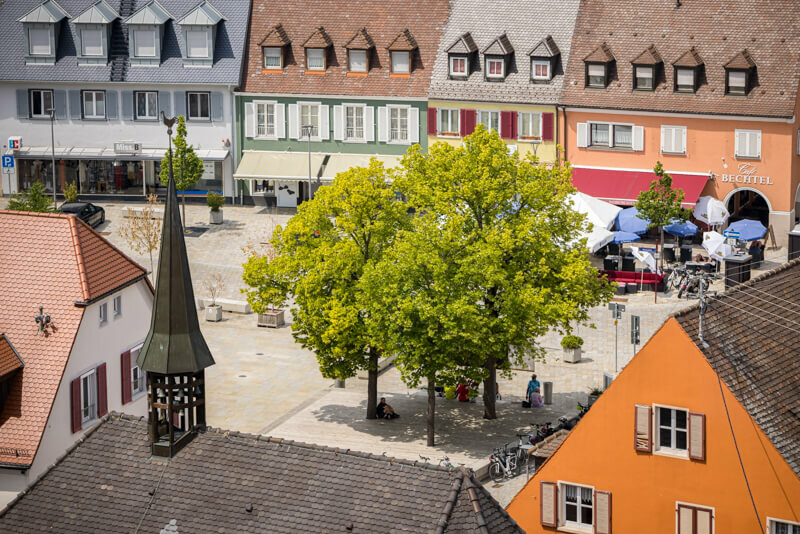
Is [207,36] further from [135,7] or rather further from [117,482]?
[117,482]

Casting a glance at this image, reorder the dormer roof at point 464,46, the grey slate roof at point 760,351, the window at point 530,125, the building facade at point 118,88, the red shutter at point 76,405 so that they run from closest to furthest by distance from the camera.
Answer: the grey slate roof at point 760,351 → the red shutter at point 76,405 → the window at point 530,125 → the dormer roof at point 464,46 → the building facade at point 118,88

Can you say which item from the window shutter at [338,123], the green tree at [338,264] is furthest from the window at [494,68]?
the green tree at [338,264]

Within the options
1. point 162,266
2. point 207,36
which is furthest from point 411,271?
point 207,36

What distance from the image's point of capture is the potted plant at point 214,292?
262 ft

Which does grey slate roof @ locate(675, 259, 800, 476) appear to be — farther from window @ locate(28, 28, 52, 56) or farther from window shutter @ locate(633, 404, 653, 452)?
window @ locate(28, 28, 52, 56)

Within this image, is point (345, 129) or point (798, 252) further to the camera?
point (345, 129)

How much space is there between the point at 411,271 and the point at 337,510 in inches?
951

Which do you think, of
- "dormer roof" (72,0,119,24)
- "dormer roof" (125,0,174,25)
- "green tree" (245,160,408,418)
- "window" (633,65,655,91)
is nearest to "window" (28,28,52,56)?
"dormer roof" (72,0,119,24)

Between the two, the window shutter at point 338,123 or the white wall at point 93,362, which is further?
the window shutter at point 338,123

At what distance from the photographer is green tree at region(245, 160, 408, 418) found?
63.9 m

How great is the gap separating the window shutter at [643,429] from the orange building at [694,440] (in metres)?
0.03

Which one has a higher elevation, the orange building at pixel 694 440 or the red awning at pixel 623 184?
the red awning at pixel 623 184

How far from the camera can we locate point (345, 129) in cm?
9925

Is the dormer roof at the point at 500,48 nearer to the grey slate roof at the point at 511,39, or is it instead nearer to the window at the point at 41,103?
the grey slate roof at the point at 511,39
